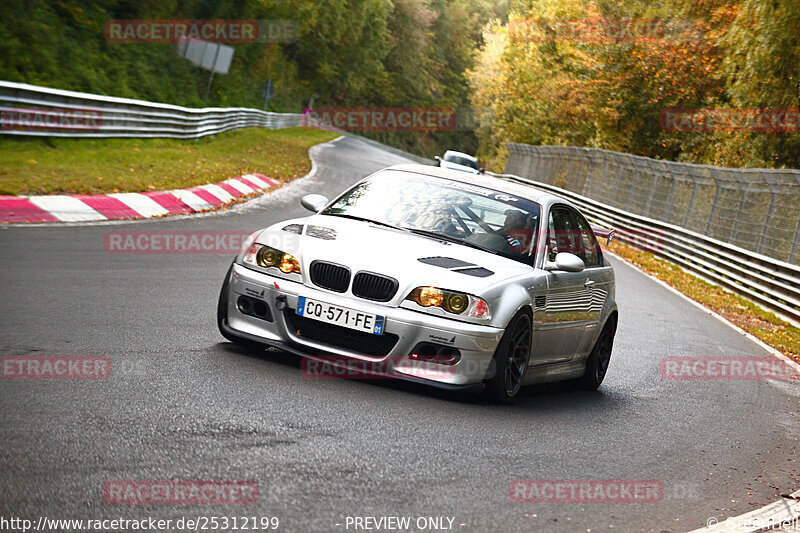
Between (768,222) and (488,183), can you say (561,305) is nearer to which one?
(488,183)

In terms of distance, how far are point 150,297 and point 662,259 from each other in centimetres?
1945

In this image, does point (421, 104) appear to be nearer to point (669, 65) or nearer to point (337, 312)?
point (669, 65)

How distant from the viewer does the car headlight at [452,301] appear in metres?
6.95

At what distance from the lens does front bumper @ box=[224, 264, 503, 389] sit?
271 inches

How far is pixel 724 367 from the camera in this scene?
1198 cm

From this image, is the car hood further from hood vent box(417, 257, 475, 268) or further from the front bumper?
the front bumper

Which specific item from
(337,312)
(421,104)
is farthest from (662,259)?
(421,104)

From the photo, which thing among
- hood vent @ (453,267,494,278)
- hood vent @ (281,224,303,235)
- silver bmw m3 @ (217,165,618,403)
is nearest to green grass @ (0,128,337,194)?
hood vent @ (281,224,303,235)

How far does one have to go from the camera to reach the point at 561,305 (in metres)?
8.23
